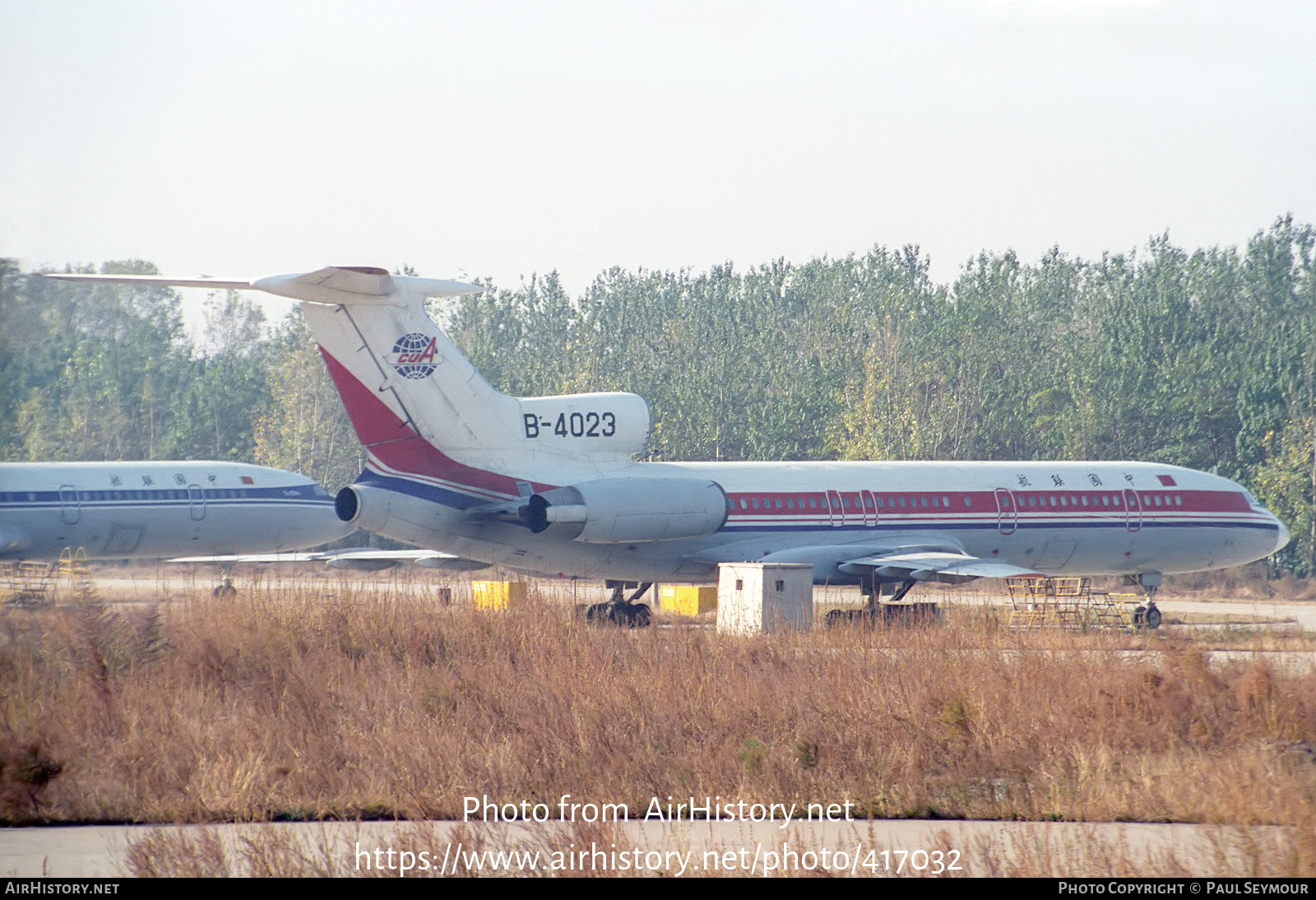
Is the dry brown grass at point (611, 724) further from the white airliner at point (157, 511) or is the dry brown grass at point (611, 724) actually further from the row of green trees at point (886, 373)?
the row of green trees at point (886, 373)

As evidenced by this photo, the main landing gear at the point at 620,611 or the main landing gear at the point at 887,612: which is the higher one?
the main landing gear at the point at 887,612

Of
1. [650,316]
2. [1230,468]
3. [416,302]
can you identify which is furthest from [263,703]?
[650,316]

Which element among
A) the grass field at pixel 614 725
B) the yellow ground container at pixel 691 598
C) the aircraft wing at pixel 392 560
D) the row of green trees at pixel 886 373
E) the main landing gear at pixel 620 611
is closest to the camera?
the grass field at pixel 614 725

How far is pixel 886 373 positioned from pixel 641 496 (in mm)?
38909

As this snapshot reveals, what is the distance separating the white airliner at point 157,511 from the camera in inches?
1280

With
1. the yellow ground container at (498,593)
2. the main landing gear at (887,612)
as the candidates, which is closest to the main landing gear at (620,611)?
the yellow ground container at (498,593)

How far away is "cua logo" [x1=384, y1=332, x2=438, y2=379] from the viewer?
68.7ft

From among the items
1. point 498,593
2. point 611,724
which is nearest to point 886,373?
point 498,593

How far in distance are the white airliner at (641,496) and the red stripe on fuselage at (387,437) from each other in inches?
1.0

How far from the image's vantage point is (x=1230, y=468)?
5712 cm

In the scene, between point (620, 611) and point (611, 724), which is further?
point (620, 611)

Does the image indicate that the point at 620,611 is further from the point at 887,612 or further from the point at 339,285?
the point at 339,285

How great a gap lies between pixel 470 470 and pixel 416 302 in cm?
268

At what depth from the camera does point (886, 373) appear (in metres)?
60.3
